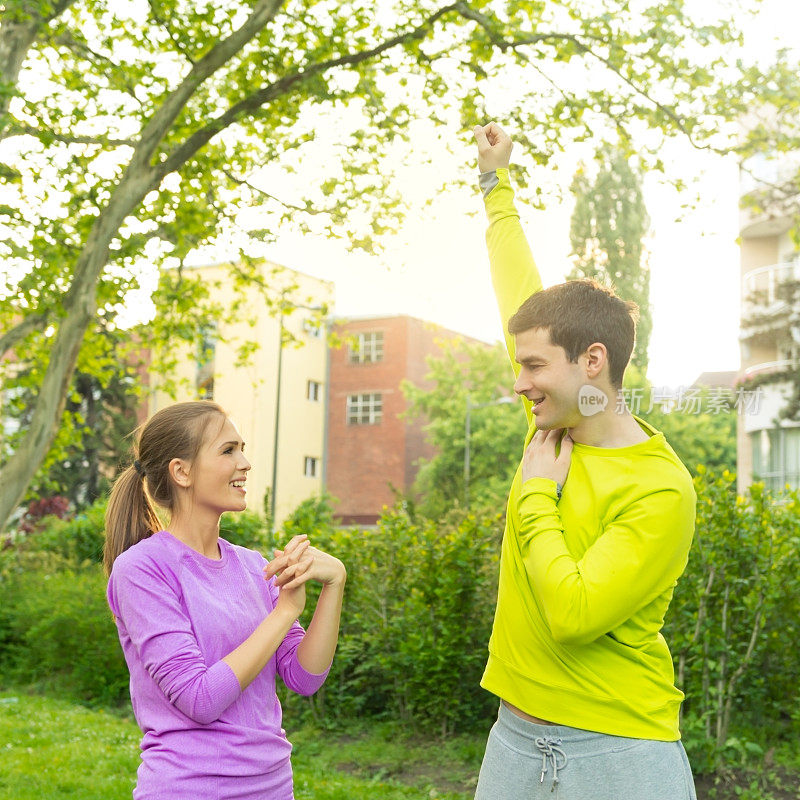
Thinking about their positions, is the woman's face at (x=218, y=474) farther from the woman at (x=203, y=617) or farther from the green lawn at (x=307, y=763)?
the green lawn at (x=307, y=763)

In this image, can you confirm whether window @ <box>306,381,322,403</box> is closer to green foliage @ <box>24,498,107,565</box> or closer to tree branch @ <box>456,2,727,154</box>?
green foliage @ <box>24,498,107,565</box>

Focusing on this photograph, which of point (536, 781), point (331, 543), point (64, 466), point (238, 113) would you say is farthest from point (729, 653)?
point (64, 466)

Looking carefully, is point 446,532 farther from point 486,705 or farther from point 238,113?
point 238,113

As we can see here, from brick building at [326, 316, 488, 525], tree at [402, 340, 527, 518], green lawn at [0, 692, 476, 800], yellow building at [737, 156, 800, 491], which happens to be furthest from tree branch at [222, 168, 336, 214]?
brick building at [326, 316, 488, 525]

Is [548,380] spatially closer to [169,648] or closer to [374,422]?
[169,648]

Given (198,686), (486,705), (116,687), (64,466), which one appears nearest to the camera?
(198,686)

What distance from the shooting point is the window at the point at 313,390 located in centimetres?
5022

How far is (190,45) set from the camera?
9.71m

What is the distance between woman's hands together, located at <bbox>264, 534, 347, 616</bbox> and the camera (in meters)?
2.47

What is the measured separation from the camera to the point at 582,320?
2.19 meters

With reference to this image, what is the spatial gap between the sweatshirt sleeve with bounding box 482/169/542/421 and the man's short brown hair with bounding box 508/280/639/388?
299 millimetres

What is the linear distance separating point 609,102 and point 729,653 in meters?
5.44

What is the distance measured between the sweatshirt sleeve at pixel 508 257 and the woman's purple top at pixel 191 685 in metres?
0.93

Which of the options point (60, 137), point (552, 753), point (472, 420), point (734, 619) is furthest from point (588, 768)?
point (472, 420)
